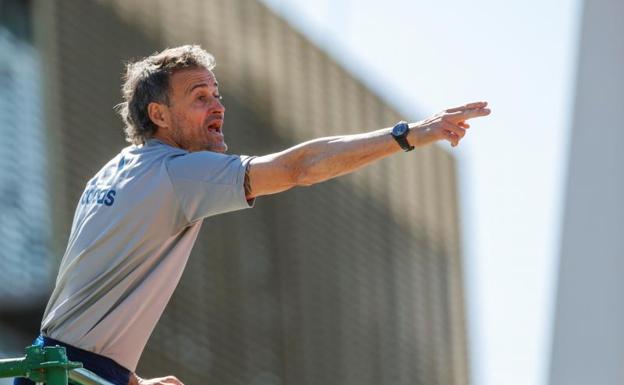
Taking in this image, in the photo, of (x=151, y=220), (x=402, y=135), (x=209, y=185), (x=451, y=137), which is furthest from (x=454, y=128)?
(x=151, y=220)

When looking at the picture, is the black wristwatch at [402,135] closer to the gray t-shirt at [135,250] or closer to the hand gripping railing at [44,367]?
the gray t-shirt at [135,250]

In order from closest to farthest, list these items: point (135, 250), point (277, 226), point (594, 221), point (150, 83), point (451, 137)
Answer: point (451, 137), point (135, 250), point (150, 83), point (594, 221), point (277, 226)

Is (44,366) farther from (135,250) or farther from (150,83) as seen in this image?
(150,83)

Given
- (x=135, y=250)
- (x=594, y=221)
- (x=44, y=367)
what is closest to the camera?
(x=44, y=367)

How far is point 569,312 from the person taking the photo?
13547 millimetres

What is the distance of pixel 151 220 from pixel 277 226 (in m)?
17.5

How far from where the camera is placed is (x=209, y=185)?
252 inches

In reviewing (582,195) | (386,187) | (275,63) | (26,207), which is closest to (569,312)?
(582,195)

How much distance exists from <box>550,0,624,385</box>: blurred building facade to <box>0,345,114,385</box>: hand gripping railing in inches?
305

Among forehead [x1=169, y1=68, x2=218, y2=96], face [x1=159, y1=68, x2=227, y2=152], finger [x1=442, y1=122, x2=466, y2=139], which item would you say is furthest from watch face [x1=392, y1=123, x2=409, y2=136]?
forehead [x1=169, y1=68, x2=218, y2=96]

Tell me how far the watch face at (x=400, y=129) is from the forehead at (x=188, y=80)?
0.98 metres

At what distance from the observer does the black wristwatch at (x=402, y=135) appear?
247 inches

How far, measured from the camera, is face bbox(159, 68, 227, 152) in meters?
6.86

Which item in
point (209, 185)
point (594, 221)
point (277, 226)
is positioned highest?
point (277, 226)
